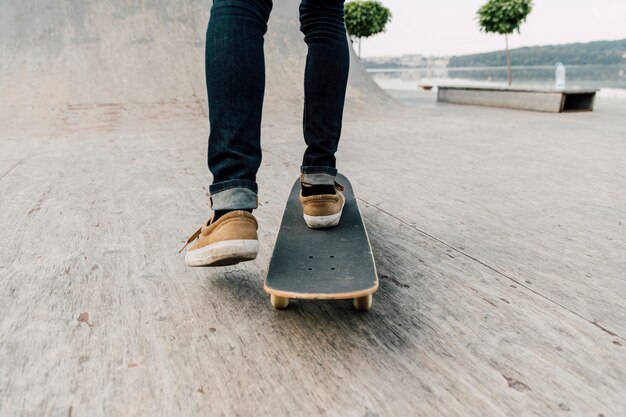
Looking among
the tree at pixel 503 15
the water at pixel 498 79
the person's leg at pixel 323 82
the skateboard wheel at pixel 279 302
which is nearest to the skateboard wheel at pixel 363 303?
the skateboard wheel at pixel 279 302

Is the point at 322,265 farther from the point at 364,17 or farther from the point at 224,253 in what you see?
the point at 364,17

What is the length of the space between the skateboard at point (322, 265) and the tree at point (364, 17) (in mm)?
18438

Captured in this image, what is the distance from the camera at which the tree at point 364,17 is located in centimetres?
1811

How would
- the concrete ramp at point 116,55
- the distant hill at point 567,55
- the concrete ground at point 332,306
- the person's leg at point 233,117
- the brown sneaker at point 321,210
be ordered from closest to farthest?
the concrete ground at point 332,306 → the person's leg at point 233,117 → the brown sneaker at point 321,210 → the concrete ramp at point 116,55 → the distant hill at point 567,55

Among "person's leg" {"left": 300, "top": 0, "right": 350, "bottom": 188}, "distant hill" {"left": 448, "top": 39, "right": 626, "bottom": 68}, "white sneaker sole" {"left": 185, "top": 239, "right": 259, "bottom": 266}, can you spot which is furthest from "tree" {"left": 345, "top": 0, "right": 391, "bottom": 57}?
"distant hill" {"left": 448, "top": 39, "right": 626, "bottom": 68}

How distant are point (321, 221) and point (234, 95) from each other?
43 centimetres

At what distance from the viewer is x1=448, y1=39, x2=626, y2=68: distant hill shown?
2179 inches

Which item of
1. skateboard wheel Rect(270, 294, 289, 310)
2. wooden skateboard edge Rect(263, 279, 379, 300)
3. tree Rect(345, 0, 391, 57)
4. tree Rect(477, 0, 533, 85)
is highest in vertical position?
tree Rect(345, 0, 391, 57)

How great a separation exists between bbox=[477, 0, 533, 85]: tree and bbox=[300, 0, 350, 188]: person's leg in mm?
10337

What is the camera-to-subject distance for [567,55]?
188 feet

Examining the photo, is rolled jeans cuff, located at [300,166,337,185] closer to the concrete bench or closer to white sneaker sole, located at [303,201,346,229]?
white sneaker sole, located at [303,201,346,229]

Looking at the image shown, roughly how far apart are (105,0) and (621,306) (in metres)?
7.31

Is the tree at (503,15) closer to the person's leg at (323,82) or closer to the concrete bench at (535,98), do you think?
the concrete bench at (535,98)

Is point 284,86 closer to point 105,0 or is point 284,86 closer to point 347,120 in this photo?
point 347,120
